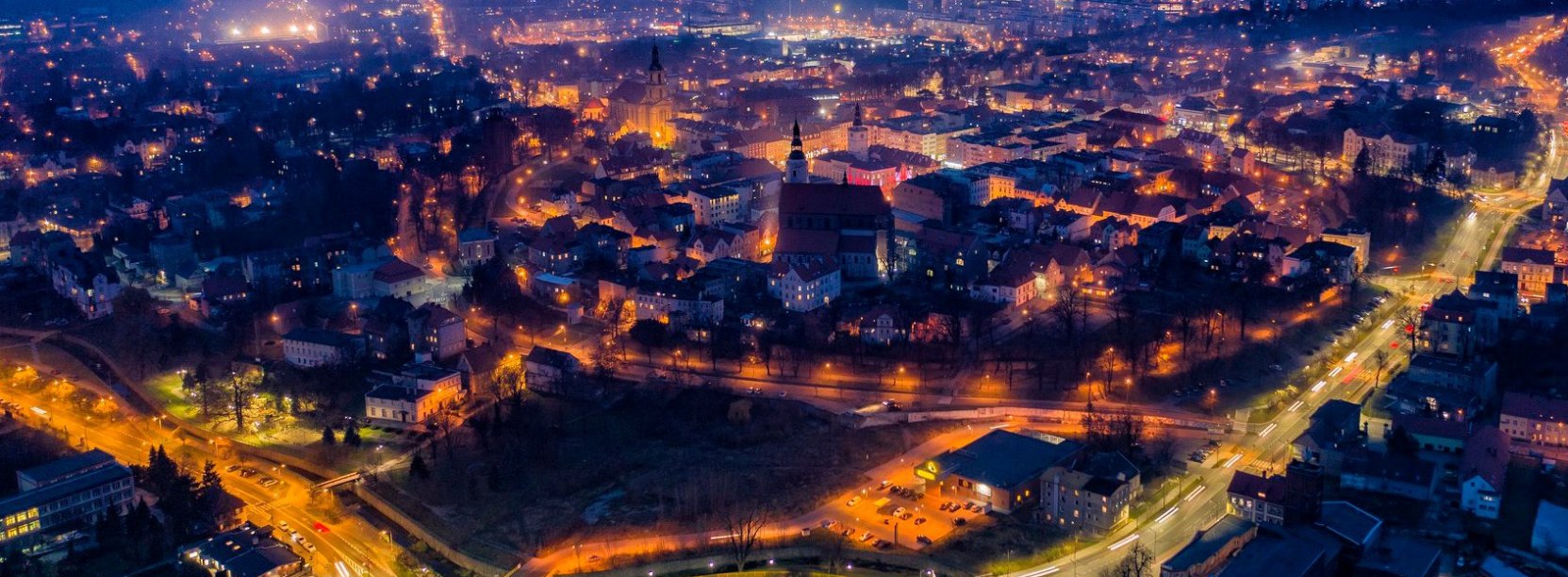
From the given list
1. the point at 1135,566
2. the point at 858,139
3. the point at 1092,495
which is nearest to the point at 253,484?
the point at 1092,495

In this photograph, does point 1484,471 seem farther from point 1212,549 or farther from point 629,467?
point 629,467

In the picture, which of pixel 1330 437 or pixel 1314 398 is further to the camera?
pixel 1314 398

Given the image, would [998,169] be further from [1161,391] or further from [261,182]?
[261,182]

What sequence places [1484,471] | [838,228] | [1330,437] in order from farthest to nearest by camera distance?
[838,228], [1330,437], [1484,471]

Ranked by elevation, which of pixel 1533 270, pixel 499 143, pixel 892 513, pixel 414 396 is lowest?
pixel 892 513

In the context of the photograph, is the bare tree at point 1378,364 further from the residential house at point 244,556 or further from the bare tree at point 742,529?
the residential house at point 244,556

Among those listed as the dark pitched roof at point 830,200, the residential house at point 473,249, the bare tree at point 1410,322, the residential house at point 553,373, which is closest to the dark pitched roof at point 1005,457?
the residential house at point 553,373

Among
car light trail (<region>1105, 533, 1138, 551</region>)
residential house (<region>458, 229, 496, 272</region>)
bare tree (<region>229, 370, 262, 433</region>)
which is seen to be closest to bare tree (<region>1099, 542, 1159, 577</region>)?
car light trail (<region>1105, 533, 1138, 551</region>)
